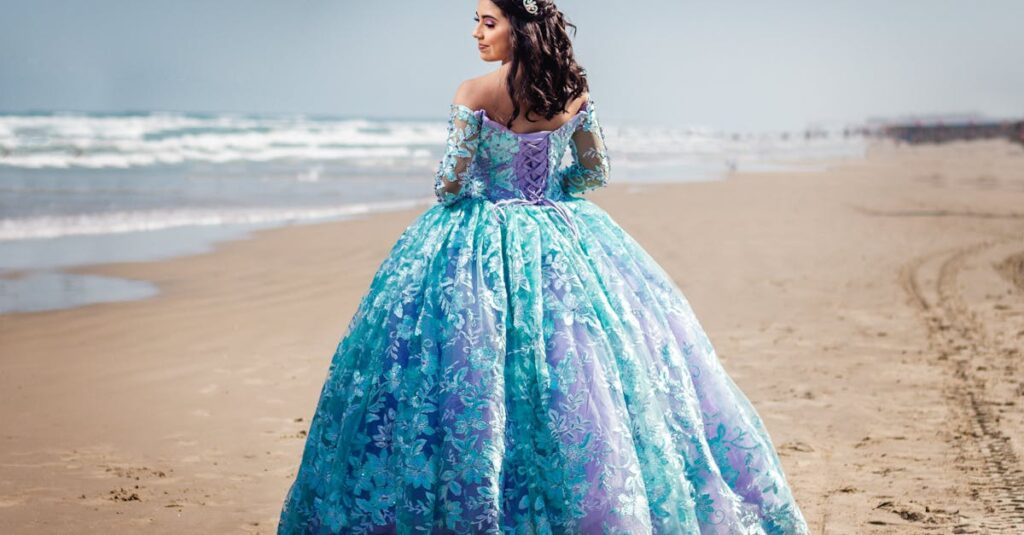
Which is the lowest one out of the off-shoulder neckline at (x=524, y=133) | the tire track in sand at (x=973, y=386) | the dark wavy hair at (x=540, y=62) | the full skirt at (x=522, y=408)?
the tire track in sand at (x=973, y=386)

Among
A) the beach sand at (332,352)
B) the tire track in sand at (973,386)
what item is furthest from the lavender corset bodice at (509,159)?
the tire track in sand at (973,386)

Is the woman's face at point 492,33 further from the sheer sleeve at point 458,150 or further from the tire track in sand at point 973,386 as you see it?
the tire track in sand at point 973,386

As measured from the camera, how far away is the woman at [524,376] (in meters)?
2.89

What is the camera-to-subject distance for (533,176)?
3324mm

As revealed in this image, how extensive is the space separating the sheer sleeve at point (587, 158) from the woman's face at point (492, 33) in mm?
347

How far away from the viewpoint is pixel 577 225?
3.34 metres

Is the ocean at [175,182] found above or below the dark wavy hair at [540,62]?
below

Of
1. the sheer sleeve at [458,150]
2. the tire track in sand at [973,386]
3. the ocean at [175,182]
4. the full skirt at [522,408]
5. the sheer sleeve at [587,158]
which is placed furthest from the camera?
the ocean at [175,182]

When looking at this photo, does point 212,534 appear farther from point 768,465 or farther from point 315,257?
point 315,257

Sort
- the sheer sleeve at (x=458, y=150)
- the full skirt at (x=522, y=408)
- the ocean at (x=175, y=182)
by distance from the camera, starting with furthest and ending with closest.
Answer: the ocean at (x=175, y=182) < the sheer sleeve at (x=458, y=150) < the full skirt at (x=522, y=408)

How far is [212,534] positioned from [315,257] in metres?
6.53

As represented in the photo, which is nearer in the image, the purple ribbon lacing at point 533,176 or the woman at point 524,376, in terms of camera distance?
the woman at point 524,376

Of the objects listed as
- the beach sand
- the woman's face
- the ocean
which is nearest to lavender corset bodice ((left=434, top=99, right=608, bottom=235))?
the woman's face

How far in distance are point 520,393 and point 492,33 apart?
1141 mm
